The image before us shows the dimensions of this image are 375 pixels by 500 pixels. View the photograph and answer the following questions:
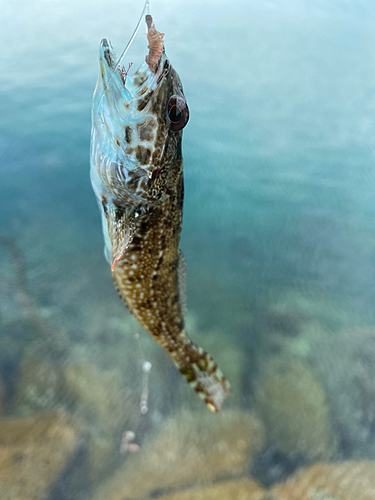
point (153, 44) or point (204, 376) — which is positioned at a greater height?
point (153, 44)

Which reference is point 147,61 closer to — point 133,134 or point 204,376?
point 133,134

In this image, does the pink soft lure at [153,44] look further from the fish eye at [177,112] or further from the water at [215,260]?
the water at [215,260]

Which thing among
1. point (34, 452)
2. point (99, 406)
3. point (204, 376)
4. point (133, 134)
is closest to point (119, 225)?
point (133, 134)

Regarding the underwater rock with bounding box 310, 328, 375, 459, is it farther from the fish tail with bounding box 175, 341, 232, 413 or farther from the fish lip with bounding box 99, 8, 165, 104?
the fish lip with bounding box 99, 8, 165, 104

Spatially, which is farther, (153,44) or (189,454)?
(189,454)

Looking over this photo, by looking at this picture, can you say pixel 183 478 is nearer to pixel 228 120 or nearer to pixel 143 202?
pixel 143 202

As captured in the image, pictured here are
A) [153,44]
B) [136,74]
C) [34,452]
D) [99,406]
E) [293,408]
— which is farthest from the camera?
[293,408]

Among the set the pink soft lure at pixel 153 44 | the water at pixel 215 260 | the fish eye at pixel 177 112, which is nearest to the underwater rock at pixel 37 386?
the water at pixel 215 260
